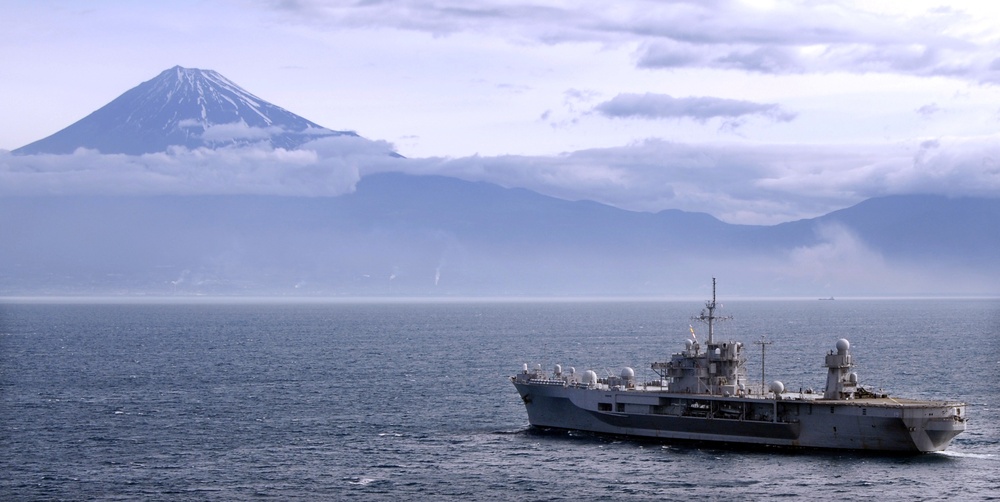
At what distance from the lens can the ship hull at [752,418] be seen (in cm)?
7212

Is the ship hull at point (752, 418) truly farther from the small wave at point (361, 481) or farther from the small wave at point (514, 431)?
the small wave at point (361, 481)

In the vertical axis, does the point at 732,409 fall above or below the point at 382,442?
above

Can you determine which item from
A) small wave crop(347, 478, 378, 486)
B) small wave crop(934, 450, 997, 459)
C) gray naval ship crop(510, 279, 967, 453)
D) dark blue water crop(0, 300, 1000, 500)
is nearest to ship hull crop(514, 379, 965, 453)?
gray naval ship crop(510, 279, 967, 453)

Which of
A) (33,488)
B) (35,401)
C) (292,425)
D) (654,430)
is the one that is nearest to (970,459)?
(654,430)

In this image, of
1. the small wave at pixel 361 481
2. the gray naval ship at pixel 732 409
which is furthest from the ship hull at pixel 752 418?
the small wave at pixel 361 481

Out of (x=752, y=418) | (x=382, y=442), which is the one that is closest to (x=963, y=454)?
(x=752, y=418)

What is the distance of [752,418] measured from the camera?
78.2m

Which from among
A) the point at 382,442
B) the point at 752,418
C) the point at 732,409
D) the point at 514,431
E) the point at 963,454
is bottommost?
the point at 382,442

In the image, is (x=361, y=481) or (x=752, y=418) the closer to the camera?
(x=361, y=481)

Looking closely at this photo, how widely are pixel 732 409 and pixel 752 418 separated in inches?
57.7

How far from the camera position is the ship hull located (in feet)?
237

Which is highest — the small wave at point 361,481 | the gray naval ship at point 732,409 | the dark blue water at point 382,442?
the gray naval ship at point 732,409

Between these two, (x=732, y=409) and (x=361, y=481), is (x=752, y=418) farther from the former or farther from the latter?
(x=361, y=481)

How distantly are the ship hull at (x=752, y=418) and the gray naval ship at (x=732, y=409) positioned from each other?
6 centimetres
